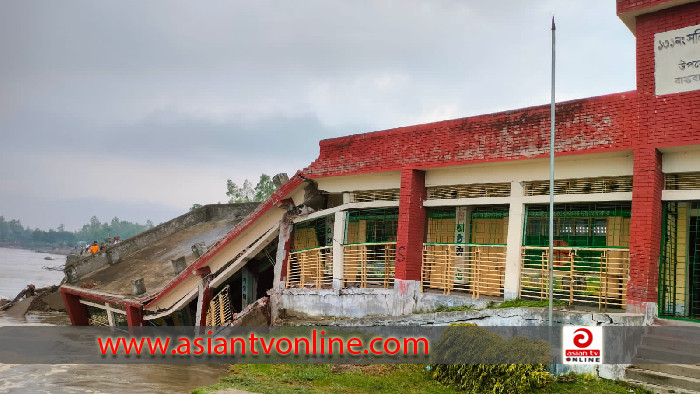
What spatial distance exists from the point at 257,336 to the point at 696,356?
26.3 ft

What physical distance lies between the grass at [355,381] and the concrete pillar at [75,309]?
36.9 feet

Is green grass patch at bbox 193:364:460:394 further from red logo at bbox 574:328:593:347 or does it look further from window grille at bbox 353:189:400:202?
window grille at bbox 353:189:400:202

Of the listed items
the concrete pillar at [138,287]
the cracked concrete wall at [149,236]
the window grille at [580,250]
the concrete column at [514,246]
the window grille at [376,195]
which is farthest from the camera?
the cracked concrete wall at [149,236]

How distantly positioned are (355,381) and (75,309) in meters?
13.7

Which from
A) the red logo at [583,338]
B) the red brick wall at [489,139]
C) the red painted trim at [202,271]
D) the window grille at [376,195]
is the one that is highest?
the red brick wall at [489,139]

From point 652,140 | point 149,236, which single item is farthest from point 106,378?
point 149,236

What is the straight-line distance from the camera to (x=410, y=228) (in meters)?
11.7

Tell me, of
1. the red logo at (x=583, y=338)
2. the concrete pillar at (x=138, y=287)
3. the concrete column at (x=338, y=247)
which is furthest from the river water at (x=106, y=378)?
the red logo at (x=583, y=338)

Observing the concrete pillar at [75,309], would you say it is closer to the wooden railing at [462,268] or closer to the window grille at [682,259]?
the wooden railing at [462,268]

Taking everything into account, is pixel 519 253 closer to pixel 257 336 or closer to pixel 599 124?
pixel 599 124

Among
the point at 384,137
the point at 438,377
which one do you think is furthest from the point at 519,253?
the point at 384,137

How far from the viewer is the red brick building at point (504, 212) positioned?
8.83m

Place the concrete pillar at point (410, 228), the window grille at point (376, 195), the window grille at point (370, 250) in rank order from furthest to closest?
1. the window grille at point (376, 195)
2. the window grille at point (370, 250)
3. the concrete pillar at point (410, 228)

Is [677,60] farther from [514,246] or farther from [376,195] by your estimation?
[376,195]
